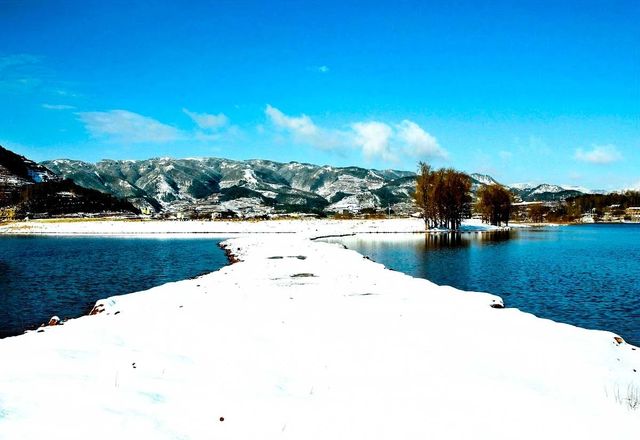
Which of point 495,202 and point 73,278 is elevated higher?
point 495,202

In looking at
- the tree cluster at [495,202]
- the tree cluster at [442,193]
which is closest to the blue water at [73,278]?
the tree cluster at [442,193]

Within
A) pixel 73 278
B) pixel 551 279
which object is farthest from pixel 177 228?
pixel 551 279

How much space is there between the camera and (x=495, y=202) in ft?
493

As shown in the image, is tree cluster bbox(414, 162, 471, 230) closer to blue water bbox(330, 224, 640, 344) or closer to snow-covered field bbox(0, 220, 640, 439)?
blue water bbox(330, 224, 640, 344)

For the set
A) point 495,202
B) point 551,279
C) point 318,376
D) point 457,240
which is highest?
point 495,202

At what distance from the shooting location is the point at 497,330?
15.7m

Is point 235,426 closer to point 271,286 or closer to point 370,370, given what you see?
point 370,370

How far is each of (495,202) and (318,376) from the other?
152 meters

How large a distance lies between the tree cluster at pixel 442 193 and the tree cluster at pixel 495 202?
27.1m

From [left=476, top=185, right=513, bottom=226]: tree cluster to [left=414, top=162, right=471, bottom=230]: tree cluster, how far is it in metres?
27.1

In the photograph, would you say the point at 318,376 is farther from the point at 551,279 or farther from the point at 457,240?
the point at 457,240

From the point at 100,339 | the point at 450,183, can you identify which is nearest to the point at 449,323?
the point at 100,339

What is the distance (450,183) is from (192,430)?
11931 centimetres

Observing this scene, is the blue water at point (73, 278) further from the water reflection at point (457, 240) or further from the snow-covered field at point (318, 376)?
the water reflection at point (457, 240)
